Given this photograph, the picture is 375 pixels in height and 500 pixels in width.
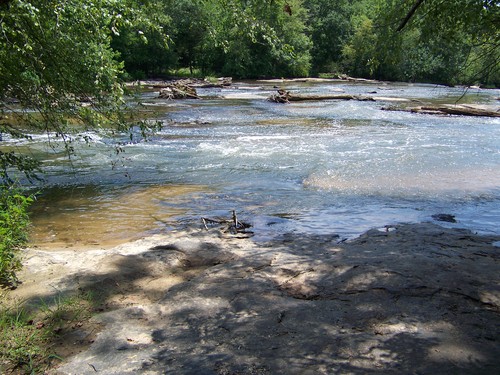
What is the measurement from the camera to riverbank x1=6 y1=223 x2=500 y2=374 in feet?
10.4

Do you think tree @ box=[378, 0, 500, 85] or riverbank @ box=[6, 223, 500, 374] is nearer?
riverbank @ box=[6, 223, 500, 374]

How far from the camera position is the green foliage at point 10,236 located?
4664 mm

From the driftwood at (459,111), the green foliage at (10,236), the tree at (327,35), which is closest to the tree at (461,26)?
the green foliage at (10,236)

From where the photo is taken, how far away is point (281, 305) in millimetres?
4074

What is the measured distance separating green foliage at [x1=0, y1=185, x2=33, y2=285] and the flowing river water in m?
1.31

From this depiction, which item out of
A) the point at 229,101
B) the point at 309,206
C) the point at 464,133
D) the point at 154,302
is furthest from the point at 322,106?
the point at 154,302

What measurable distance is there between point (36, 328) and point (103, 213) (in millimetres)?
4472

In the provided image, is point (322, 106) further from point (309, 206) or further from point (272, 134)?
point (309, 206)

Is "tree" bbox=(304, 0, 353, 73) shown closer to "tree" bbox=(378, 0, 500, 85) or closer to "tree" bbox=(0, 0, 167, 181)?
"tree" bbox=(378, 0, 500, 85)

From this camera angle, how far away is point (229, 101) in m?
27.1

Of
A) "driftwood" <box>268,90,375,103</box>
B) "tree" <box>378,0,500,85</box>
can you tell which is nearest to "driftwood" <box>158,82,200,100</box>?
"driftwood" <box>268,90,375,103</box>

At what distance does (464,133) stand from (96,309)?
53.6 ft

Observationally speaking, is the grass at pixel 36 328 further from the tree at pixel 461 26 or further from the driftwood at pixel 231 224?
the tree at pixel 461 26

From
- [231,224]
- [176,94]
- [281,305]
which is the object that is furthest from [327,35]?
[281,305]
